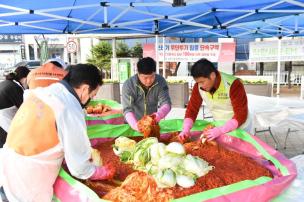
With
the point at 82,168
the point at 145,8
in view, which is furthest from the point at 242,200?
the point at 145,8

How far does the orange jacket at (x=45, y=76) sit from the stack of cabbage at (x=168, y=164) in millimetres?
912

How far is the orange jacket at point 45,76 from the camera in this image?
2.40m

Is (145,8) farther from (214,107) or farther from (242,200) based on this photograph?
(242,200)

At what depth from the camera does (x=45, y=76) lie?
2463mm

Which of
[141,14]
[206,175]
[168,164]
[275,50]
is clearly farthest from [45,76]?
[275,50]

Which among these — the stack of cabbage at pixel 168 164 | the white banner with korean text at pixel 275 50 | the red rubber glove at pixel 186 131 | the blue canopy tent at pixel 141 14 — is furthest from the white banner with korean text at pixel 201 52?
the stack of cabbage at pixel 168 164

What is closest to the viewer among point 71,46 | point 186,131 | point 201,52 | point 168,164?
point 168,164

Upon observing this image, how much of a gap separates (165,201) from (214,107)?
136 cm

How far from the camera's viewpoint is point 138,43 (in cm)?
1691

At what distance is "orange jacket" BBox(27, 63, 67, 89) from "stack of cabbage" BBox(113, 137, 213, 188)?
91 centimetres

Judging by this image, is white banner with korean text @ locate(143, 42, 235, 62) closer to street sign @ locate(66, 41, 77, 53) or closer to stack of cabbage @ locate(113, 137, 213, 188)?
street sign @ locate(66, 41, 77, 53)

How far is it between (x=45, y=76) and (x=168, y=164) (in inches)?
53.0

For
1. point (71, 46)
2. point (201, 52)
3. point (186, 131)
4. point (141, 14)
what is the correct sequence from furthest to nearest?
1. point (71, 46)
2. point (201, 52)
3. point (141, 14)
4. point (186, 131)

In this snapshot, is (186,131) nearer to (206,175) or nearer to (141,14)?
(206,175)
